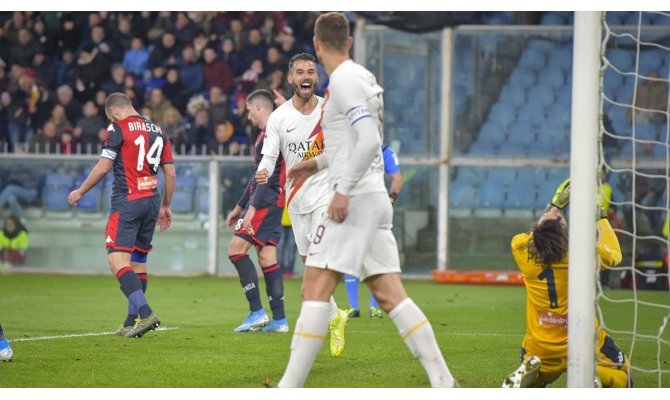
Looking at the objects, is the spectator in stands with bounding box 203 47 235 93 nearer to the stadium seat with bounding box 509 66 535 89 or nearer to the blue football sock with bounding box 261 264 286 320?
the stadium seat with bounding box 509 66 535 89

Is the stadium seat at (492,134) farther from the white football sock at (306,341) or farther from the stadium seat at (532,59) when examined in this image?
the white football sock at (306,341)

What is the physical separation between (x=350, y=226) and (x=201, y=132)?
13.2m

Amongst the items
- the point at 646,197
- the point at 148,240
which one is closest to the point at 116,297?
the point at 148,240

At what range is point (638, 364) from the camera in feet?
25.3

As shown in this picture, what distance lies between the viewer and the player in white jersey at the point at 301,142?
8.40m

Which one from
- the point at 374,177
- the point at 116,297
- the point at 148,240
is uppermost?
the point at 374,177

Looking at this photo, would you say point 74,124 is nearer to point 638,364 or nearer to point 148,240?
point 148,240

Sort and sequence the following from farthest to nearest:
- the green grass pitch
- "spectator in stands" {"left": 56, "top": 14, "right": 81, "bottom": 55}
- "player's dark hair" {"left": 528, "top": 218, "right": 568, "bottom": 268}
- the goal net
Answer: "spectator in stands" {"left": 56, "top": 14, "right": 81, "bottom": 55} < the goal net < the green grass pitch < "player's dark hair" {"left": 528, "top": 218, "right": 568, "bottom": 268}

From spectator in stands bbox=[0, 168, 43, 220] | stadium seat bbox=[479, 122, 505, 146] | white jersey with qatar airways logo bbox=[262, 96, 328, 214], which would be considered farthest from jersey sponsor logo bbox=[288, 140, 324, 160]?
spectator in stands bbox=[0, 168, 43, 220]

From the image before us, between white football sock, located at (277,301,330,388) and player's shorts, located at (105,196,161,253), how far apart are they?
4038 millimetres

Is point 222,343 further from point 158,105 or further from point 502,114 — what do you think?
point 158,105

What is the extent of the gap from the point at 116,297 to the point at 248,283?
4.08m

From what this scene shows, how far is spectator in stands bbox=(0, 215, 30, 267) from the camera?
1814 cm

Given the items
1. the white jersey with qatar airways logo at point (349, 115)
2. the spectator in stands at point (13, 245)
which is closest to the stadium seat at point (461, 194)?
the spectator in stands at point (13, 245)
